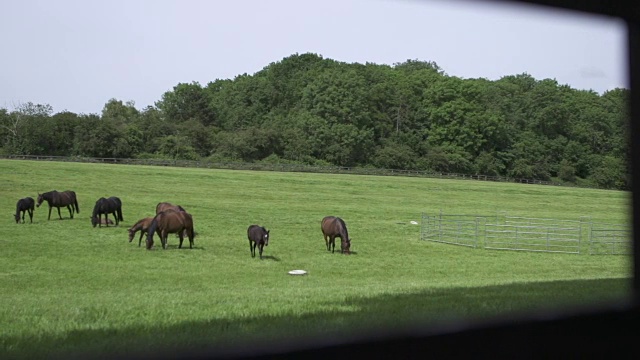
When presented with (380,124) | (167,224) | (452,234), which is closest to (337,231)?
(167,224)

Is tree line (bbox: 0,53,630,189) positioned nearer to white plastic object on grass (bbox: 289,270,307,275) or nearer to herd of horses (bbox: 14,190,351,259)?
herd of horses (bbox: 14,190,351,259)

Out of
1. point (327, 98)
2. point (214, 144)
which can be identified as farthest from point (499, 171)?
point (214, 144)

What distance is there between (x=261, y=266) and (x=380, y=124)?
2682 centimetres

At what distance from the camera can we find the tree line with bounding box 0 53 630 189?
3697 cm

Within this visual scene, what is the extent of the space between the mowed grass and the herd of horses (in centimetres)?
43

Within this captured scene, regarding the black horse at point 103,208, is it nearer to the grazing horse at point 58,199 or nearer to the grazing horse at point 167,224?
the grazing horse at point 58,199

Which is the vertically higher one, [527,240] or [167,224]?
[167,224]

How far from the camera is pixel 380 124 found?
41969mm

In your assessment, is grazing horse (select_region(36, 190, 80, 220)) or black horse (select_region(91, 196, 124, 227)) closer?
black horse (select_region(91, 196, 124, 227))

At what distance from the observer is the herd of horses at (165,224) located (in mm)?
17328

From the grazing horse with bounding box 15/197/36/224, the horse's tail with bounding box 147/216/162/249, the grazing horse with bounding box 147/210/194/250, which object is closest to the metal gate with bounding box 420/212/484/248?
the grazing horse with bounding box 147/210/194/250

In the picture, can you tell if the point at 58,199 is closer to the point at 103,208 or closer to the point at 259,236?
the point at 103,208

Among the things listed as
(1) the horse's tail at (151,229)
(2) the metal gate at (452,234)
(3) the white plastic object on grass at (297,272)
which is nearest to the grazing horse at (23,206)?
(1) the horse's tail at (151,229)

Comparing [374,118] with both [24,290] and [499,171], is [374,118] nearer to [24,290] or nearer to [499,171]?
[499,171]
